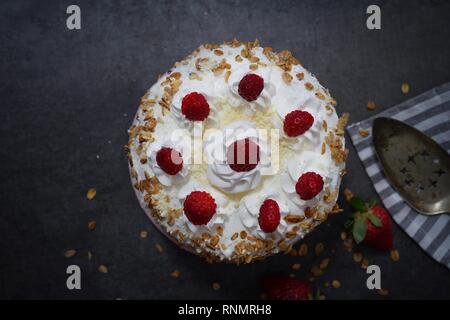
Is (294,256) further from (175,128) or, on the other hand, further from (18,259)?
(18,259)

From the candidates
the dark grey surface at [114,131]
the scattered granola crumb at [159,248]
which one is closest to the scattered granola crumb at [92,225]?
the dark grey surface at [114,131]

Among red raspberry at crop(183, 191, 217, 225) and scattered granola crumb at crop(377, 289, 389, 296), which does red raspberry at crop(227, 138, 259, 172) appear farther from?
scattered granola crumb at crop(377, 289, 389, 296)

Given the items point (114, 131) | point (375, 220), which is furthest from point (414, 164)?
point (114, 131)

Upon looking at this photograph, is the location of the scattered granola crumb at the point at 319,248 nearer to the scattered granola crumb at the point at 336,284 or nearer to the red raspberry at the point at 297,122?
the scattered granola crumb at the point at 336,284

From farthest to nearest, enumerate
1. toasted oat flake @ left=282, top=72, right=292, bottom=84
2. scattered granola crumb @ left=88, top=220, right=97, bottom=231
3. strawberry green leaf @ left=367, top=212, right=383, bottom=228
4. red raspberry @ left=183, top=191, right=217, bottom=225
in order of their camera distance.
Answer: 1. scattered granola crumb @ left=88, top=220, right=97, bottom=231
2. strawberry green leaf @ left=367, top=212, right=383, bottom=228
3. toasted oat flake @ left=282, top=72, right=292, bottom=84
4. red raspberry @ left=183, top=191, right=217, bottom=225

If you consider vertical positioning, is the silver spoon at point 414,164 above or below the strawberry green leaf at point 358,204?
above

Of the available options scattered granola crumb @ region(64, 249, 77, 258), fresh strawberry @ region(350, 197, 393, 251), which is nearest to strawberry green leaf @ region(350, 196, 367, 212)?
fresh strawberry @ region(350, 197, 393, 251)
